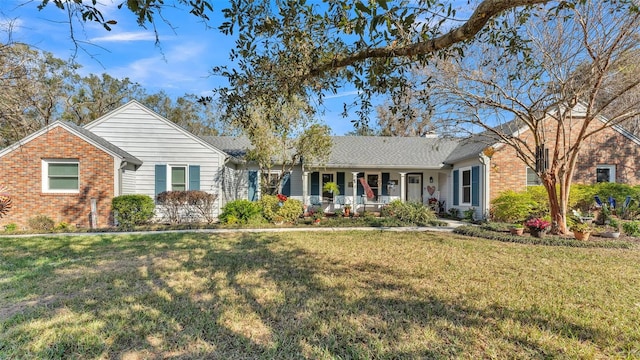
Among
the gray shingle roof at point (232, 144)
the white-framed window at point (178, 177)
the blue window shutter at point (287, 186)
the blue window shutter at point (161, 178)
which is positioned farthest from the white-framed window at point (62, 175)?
the blue window shutter at point (287, 186)

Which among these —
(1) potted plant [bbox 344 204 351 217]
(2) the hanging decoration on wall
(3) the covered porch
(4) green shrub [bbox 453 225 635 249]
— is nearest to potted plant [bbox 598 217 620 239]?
(4) green shrub [bbox 453 225 635 249]

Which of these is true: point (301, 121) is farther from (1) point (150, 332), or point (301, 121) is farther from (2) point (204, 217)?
(1) point (150, 332)

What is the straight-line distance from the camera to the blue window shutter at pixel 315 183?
15.8 metres

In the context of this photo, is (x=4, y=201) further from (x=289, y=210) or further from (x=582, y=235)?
(x=582, y=235)

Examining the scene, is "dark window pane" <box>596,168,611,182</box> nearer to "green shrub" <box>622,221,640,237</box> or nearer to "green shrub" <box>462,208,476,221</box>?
"green shrub" <box>622,221,640,237</box>

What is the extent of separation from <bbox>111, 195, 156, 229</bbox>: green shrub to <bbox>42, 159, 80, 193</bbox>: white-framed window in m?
1.61

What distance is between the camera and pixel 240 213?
38.0 feet

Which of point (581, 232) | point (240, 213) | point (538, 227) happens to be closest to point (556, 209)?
point (581, 232)

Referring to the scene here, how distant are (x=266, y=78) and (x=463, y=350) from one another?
4.45 meters

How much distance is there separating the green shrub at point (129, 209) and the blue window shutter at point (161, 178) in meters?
1.56

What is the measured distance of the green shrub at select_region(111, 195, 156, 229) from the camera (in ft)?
34.8

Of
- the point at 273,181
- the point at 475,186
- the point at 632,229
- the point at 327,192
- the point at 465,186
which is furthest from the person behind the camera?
the point at 327,192

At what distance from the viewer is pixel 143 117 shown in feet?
41.8

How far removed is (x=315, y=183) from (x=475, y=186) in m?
7.39
